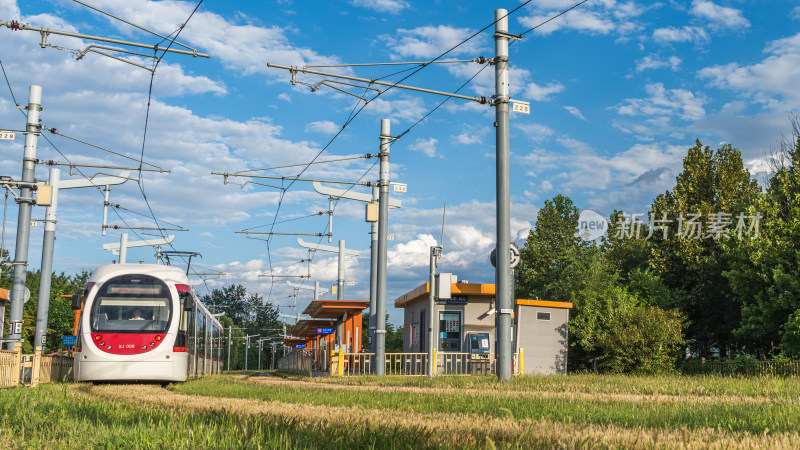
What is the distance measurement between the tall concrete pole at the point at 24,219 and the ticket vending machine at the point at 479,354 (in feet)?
47.4

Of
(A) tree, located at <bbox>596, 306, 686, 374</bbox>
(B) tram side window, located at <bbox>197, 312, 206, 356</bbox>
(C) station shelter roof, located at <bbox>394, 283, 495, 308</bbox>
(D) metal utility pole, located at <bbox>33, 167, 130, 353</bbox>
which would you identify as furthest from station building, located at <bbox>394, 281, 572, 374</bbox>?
(D) metal utility pole, located at <bbox>33, 167, 130, 353</bbox>

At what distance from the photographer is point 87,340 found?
60.6 feet

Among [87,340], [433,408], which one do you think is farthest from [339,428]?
[87,340]

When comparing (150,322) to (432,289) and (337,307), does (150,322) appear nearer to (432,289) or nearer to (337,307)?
(432,289)

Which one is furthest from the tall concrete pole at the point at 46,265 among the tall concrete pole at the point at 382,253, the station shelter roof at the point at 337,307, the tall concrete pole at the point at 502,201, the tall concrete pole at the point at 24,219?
the tall concrete pole at the point at 502,201

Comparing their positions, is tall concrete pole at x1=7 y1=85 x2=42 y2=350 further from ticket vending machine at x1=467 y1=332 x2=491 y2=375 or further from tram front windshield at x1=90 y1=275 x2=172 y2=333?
ticket vending machine at x1=467 y1=332 x2=491 y2=375

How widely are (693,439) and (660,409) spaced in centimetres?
320

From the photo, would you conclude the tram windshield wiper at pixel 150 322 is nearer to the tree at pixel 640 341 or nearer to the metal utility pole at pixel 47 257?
the metal utility pole at pixel 47 257

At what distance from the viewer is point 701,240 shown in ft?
135

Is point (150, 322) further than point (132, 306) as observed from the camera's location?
No

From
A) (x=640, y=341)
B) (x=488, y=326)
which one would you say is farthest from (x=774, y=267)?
(x=488, y=326)

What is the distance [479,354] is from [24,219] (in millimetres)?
15956

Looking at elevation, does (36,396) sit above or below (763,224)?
below

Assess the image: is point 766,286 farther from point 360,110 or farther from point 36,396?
point 36,396
